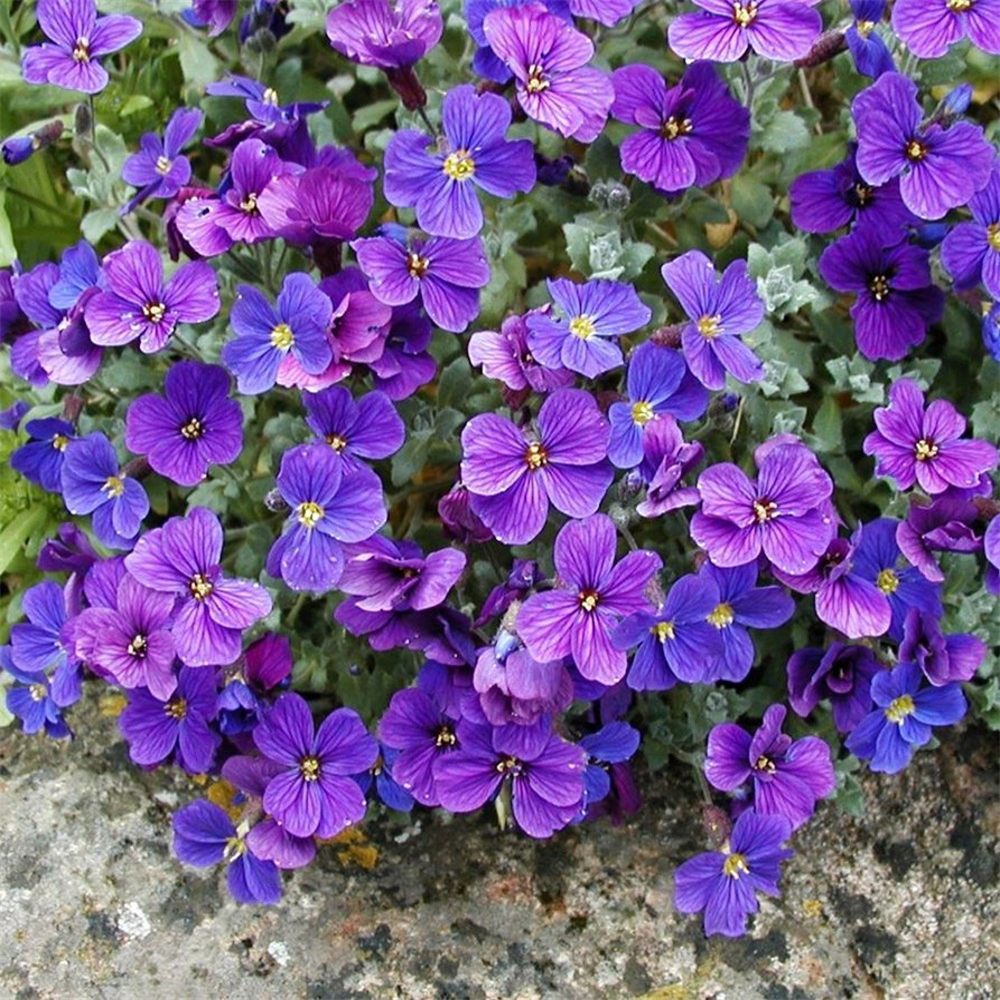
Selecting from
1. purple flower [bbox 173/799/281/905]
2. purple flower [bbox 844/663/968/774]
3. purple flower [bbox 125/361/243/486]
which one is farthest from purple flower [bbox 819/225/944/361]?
purple flower [bbox 173/799/281/905]

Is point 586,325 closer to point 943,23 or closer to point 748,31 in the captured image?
point 748,31

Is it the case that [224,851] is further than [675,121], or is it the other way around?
[675,121]

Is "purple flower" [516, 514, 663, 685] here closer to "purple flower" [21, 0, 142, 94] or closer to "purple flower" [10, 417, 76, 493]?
"purple flower" [10, 417, 76, 493]

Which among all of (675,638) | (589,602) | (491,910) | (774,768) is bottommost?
(491,910)

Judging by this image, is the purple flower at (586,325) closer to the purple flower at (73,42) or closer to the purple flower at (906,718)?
the purple flower at (906,718)

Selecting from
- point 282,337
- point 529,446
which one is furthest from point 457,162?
point 529,446

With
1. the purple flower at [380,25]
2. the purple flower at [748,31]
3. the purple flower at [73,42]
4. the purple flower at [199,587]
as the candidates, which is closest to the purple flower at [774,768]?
the purple flower at [199,587]
